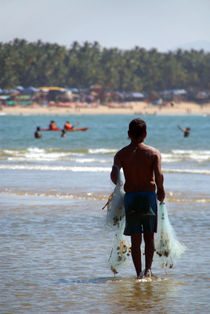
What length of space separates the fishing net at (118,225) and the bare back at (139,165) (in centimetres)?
15

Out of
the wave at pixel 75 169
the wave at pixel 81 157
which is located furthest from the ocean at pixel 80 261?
the wave at pixel 81 157

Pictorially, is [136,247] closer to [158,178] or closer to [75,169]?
[158,178]

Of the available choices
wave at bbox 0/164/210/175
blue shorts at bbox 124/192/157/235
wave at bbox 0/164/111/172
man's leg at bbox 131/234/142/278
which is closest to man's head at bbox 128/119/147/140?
blue shorts at bbox 124/192/157/235

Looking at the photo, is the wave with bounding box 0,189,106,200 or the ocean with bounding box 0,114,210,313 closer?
the ocean with bounding box 0,114,210,313

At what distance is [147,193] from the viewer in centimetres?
777

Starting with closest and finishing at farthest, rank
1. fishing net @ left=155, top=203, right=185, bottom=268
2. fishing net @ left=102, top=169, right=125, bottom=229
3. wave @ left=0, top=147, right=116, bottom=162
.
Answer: fishing net @ left=102, top=169, right=125, bottom=229, fishing net @ left=155, top=203, right=185, bottom=268, wave @ left=0, top=147, right=116, bottom=162

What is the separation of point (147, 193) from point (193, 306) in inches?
52.7

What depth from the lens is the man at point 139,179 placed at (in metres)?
7.74

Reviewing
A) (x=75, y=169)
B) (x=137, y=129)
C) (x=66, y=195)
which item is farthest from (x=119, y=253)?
(x=75, y=169)

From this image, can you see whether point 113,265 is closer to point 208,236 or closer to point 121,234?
point 121,234

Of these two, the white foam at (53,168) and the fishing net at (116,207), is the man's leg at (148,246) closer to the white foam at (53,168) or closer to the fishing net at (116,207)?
the fishing net at (116,207)

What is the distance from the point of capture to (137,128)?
7734 mm

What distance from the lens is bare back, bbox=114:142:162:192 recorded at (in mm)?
7750

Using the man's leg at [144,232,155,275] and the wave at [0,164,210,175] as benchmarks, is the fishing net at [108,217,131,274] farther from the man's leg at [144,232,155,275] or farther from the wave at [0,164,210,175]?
the wave at [0,164,210,175]
